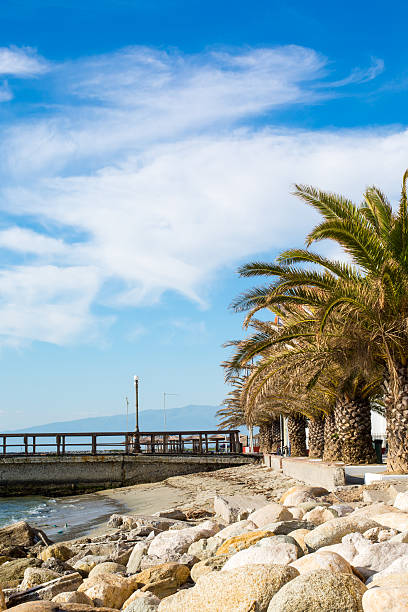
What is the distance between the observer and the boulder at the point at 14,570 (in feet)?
27.2

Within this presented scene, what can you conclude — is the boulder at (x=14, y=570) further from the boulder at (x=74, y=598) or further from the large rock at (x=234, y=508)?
the large rock at (x=234, y=508)

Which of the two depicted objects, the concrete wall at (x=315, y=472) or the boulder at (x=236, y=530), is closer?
the boulder at (x=236, y=530)

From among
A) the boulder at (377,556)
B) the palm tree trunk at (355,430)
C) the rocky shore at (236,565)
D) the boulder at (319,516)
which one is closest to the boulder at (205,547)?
the rocky shore at (236,565)

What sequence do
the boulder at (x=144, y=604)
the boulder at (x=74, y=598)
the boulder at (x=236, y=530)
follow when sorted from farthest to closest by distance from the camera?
1. the boulder at (x=236, y=530)
2. the boulder at (x=74, y=598)
3. the boulder at (x=144, y=604)

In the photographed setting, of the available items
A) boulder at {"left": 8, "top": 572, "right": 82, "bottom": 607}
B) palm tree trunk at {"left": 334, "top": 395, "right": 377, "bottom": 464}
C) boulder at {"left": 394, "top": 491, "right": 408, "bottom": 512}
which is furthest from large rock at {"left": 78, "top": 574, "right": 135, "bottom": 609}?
palm tree trunk at {"left": 334, "top": 395, "right": 377, "bottom": 464}

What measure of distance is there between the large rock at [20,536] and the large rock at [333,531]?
6309mm

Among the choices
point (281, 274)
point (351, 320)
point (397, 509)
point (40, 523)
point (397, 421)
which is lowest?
point (40, 523)

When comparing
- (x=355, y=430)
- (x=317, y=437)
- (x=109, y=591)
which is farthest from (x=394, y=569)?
(x=317, y=437)

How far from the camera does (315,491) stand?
12.3m

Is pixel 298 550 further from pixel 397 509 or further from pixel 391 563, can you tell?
pixel 397 509

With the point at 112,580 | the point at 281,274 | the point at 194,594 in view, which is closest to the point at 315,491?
the point at 281,274

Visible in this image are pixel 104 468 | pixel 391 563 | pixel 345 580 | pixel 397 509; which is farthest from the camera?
pixel 104 468

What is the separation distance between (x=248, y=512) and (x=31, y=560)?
3.67m

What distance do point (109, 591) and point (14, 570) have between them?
9.79 feet
